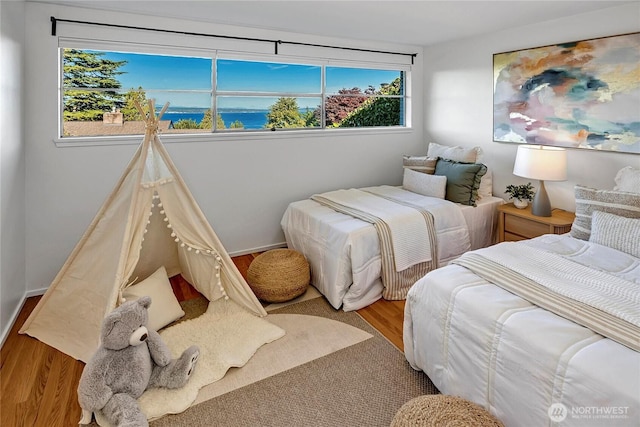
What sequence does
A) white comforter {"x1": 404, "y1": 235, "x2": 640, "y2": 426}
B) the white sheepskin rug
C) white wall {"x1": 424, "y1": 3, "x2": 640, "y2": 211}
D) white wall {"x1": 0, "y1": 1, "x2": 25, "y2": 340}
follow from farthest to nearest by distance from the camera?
white wall {"x1": 424, "y1": 3, "x2": 640, "y2": 211}
white wall {"x1": 0, "y1": 1, "x2": 25, "y2": 340}
the white sheepskin rug
white comforter {"x1": 404, "y1": 235, "x2": 640, "y2": 426}

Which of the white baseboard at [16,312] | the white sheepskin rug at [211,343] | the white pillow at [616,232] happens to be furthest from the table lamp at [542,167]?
the white baseboard at [16,312]

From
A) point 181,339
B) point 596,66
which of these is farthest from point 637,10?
point 181,339

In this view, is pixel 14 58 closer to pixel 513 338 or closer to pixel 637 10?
pixel 513 338

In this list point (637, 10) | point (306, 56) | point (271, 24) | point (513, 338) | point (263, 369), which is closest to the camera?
point (513, 338)

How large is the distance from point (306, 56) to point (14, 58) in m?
2.53

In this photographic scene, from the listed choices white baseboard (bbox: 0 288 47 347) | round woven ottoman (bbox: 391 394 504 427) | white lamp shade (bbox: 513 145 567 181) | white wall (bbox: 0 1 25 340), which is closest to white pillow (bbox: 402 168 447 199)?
white lamp shade (bbox: 513 145 567 181)

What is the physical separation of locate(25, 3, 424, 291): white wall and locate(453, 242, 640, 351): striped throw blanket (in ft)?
7.98

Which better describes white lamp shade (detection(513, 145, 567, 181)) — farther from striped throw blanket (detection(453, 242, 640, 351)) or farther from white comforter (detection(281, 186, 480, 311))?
striped throw blanket (detection(453, 242, 640, 351))

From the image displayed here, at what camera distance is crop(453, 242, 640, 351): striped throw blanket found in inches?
59.2

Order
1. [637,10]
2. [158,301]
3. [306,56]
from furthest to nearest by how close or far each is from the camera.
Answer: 1. [306,56]
2. [637,10]
3. [158,301]

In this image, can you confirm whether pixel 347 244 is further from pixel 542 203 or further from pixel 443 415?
pixel 542 203

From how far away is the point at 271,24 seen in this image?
142 inches

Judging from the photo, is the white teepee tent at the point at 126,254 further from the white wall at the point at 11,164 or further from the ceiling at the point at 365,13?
the ceiling at the point at 365,13

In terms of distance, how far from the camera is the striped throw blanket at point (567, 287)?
4.93 ft
